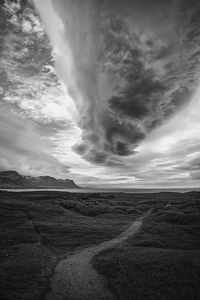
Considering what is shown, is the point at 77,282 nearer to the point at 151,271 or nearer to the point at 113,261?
the point at 113,261

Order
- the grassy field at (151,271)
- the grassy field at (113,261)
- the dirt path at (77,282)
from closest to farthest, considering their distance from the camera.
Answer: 1. the dirt path at (77,282)
2. the grassy field at (151,271)
3. the grassy field at (113,261)

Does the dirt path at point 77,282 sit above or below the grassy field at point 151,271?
below

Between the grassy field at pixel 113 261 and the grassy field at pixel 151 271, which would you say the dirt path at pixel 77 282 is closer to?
the grassy field at pixel 113 261

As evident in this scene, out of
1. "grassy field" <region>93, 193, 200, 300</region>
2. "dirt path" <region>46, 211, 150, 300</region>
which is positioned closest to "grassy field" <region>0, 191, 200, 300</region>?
"grassy field" <region>93, 193, 200, 300</region>

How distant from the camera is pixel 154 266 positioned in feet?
72.9

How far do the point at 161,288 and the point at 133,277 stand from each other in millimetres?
3203

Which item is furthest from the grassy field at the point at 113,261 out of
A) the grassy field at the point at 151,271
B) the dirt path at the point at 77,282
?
the dirt path at the point at 77,282

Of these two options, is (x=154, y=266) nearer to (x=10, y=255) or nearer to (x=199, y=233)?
(x=10, y=255)

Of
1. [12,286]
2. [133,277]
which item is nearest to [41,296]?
[12,286]

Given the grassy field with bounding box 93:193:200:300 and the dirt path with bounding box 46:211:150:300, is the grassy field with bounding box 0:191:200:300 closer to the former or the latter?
the grassy field with bounding box 93:193:200:300

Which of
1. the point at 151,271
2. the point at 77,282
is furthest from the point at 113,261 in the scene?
the point at 77,282

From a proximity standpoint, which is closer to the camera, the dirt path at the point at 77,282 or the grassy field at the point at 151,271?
the dirt path at the point at 77,282

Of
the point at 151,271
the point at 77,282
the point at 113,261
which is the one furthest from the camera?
the point at 113,261

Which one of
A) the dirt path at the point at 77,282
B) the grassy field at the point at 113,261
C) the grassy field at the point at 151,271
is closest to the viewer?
the dirt path at the point at 77,282
